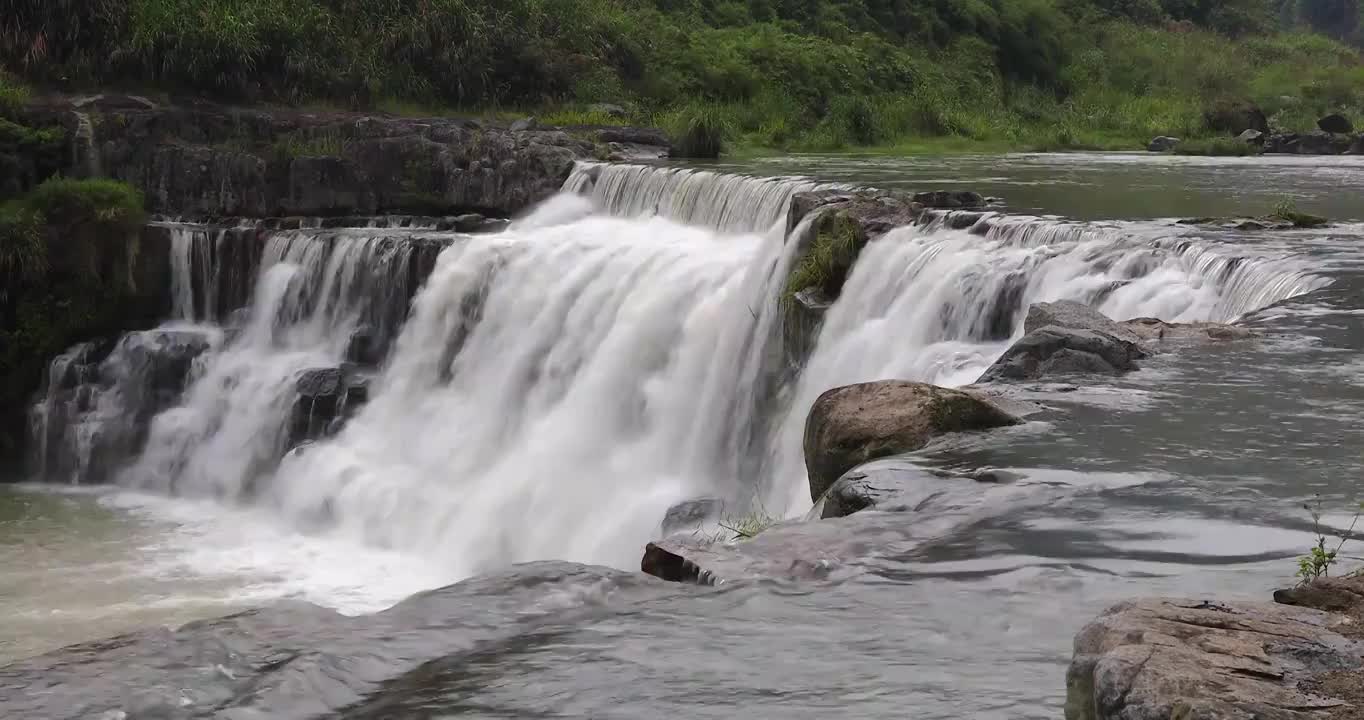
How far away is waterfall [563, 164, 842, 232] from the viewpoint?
63.3ft

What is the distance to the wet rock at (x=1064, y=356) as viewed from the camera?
1083 cm

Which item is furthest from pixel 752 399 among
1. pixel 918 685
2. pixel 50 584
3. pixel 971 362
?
pixel 918 685

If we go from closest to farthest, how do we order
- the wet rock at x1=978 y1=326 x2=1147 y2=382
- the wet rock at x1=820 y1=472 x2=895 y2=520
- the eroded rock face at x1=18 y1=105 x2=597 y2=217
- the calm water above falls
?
the calm water above falls → the wet rock at x1=820 y1=472 x2=895 y2=520 → the wet rock at x1=978 y1=326 x2=1147 y2=382 → the eroded rock face at x1=18 y1=105 x2=597 y2=217

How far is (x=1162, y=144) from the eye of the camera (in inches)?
1248

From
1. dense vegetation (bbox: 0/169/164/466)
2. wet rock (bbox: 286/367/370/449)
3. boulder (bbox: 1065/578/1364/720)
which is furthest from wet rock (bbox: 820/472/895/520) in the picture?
dense vegetation (bbox: 0/169/164/466)

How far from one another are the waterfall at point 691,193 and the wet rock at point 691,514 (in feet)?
16.4

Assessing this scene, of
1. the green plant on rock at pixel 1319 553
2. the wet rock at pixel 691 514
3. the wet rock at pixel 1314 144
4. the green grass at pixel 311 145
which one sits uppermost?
the wet rock at pixel 1314 144

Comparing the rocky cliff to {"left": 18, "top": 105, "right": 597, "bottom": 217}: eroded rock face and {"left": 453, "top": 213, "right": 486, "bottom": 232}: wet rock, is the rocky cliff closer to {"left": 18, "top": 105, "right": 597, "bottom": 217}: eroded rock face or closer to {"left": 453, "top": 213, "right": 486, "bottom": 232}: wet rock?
{"left": 18, "top": 105, "right": 597, "bottom": 217}: eroded rock face

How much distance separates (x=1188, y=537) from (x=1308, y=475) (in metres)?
1.32

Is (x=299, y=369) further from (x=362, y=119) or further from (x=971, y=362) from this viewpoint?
(x=971, y=362)

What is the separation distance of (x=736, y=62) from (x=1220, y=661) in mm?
32499

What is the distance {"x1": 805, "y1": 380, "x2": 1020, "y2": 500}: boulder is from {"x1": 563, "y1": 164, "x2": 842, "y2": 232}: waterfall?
30.0ft

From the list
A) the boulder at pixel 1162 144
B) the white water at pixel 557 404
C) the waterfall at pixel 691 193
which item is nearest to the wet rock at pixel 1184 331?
the white water at pixel 557 404

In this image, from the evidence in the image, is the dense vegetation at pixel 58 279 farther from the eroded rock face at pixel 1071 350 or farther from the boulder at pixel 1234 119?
the boulder at pixel 1234 119
